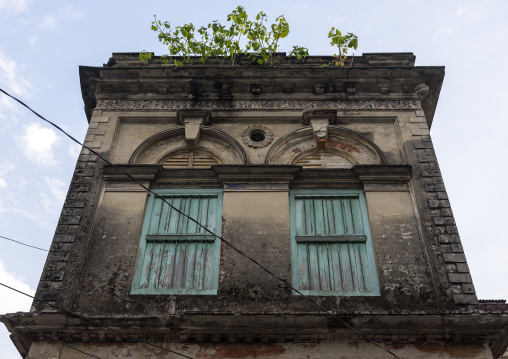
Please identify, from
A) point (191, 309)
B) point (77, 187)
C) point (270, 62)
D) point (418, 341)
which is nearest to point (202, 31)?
point (270, 62)

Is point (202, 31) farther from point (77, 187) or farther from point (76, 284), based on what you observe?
point (76, 284)

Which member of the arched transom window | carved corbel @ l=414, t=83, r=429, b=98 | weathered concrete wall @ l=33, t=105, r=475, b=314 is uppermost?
carved corbel @ l=414, t=83, r=429, b=98

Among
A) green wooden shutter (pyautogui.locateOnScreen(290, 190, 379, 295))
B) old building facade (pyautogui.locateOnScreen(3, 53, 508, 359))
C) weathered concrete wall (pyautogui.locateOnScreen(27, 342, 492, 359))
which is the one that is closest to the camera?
weathered concrete wall (pyautogui.locateOnScreen(27, 342, 492, 359))

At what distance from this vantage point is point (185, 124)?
10.6m

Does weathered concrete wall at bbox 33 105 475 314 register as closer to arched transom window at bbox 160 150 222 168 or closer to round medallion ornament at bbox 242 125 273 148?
round medallion ornament at bbox 242 125 273 148

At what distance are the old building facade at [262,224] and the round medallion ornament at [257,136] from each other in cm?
6

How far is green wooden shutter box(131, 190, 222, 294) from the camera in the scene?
8109 millimetres

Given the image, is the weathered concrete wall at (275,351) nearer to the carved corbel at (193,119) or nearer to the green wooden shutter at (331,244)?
the green wooden shutter at (331,244)

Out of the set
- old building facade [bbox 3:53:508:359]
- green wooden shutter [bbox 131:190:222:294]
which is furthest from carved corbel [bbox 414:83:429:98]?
green wooden shutter [bbox 131:190:222:294]

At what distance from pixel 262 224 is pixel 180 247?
4.25ft

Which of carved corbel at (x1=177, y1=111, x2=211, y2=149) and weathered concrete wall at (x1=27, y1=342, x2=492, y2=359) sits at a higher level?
carved corbel at (x1=177, y1=111, x2=211, y2=149)

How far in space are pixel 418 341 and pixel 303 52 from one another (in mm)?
6679

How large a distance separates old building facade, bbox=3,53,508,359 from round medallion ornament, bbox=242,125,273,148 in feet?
0.18

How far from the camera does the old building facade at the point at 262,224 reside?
7.28 metres
